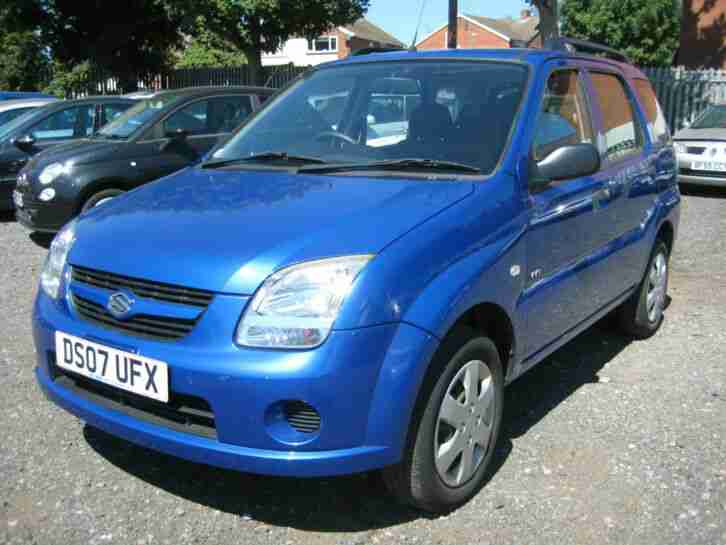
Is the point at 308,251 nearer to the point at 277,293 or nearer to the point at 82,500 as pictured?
the point at 277,293

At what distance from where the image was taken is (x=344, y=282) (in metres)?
2.66

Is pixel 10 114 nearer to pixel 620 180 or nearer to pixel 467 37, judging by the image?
pixel 620 180

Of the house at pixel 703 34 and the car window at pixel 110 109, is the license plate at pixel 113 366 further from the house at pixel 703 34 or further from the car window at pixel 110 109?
the house at pixel 703 34

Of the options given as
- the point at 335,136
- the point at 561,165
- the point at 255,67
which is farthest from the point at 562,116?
the point at 255,67

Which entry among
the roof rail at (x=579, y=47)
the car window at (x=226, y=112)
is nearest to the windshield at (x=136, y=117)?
the car window at (x=226, y=112)

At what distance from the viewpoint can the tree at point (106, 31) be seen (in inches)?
1071

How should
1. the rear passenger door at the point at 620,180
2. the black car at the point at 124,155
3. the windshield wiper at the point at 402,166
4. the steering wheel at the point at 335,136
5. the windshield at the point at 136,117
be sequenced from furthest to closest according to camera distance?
the windshield at the point at 136,117 → the black car at the point at 124,155 → the rear passenger door at the point at 620,180 → the steering wheel at the point at 335,136 → the windshield wiper at the point at 402,166

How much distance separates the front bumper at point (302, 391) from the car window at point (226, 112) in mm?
6381

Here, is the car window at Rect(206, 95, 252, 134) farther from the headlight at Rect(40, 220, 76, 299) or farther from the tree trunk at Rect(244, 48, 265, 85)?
the tree trunk at Rect(244, 48, 265, 85)

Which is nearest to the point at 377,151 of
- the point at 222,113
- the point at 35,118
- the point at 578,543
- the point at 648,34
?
the point at 578,543

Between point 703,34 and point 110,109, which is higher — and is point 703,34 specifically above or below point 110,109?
above

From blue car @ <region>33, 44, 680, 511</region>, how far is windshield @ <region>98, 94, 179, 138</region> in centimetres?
461

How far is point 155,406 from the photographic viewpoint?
9.39ft

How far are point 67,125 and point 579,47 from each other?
7.18 metres
